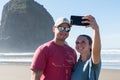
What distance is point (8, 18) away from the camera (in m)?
72.8

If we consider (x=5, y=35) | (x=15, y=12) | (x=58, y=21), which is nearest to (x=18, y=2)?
(x=15, y=12)

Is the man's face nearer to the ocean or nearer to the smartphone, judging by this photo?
the smartphone

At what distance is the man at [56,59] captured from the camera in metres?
4.92

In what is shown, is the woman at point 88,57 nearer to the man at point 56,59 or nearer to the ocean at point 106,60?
the man at point 56,59

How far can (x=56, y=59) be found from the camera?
4.99m

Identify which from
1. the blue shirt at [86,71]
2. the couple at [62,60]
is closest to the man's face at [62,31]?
the couple at [62,60]

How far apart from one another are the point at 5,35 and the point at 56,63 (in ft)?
213

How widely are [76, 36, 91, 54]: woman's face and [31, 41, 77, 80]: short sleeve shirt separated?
0.22m

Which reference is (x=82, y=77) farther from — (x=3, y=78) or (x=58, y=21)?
(x=3, y=78)

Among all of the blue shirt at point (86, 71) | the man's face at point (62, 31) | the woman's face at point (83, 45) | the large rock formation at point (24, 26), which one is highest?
the man's face at point (62, 31)

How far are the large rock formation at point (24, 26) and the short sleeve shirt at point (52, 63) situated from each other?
5660cm

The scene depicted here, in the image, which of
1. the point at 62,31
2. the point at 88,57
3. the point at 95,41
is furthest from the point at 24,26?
the point at 95,41

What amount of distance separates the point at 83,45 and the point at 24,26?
66.0m

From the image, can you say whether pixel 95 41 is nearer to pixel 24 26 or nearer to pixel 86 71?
pixel 86 71
